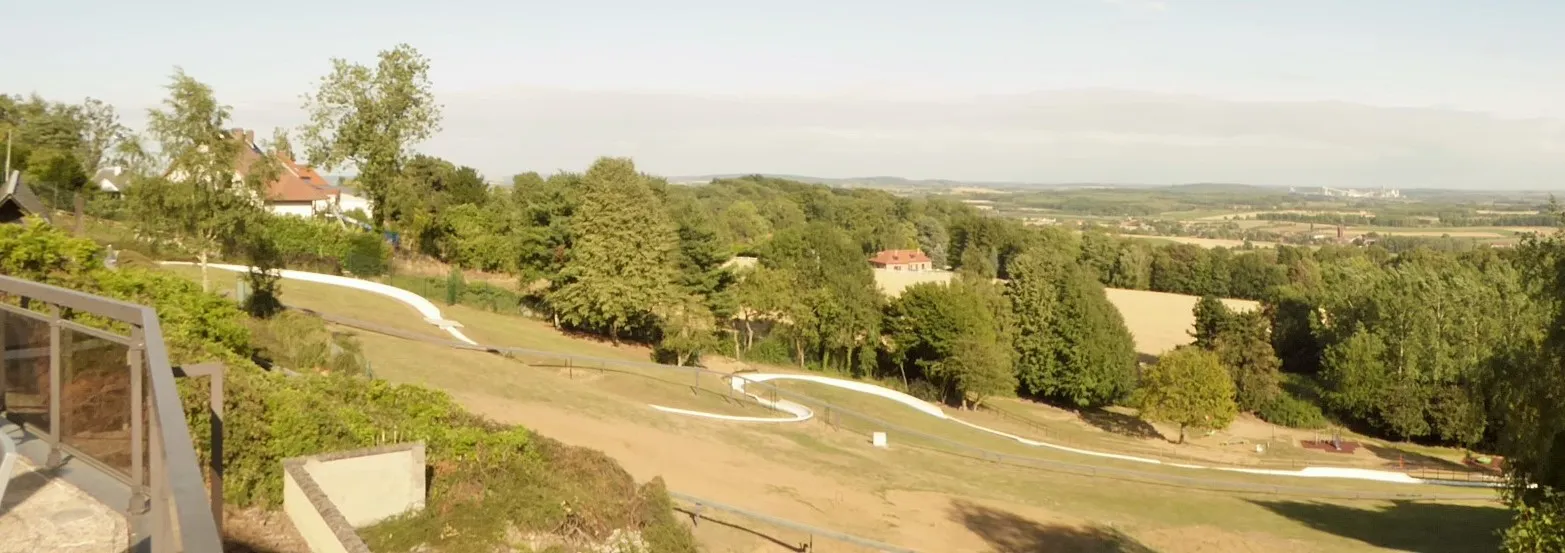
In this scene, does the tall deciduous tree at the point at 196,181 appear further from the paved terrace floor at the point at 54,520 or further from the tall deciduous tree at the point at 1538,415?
the tall deciduous tree at the point at 1538,415

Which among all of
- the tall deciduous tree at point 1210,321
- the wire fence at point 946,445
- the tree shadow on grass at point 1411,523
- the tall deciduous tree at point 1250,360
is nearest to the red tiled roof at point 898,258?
the tall deciduous tree at point 1210,321

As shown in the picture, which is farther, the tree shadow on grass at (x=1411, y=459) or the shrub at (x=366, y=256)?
the shrub at (x=366, y=256)

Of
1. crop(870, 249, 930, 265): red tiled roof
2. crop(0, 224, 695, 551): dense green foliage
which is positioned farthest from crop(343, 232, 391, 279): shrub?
crop(870, 249, 930, 265): red tiled roof

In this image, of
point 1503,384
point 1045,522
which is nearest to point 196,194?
point 1045,522

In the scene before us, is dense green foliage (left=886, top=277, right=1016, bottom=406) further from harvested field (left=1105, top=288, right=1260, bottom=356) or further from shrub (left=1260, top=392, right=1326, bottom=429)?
harvested field (left=1105, top=288, right=1260, bottom=356)

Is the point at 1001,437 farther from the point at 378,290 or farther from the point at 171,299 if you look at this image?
the point at 171,299

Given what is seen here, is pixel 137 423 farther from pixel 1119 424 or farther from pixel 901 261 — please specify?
pixel 901 261
